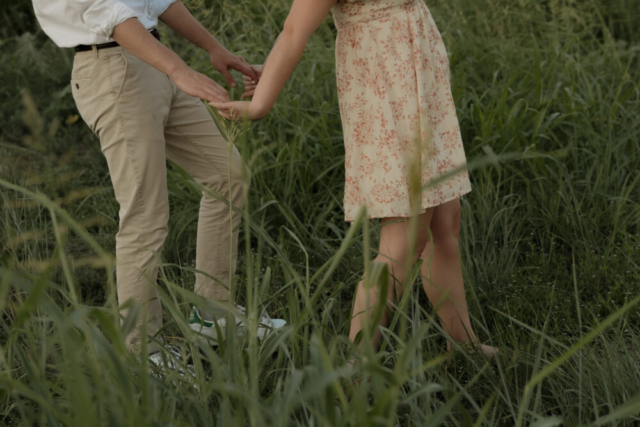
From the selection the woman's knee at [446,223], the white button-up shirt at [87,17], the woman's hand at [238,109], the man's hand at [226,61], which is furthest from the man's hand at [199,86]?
the woman's knee at [446,223]

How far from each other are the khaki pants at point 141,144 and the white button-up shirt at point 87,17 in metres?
0.06

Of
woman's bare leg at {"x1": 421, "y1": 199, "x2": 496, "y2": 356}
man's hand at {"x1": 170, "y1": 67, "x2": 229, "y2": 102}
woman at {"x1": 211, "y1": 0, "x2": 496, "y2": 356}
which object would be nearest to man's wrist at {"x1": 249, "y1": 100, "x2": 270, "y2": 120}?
woman at {"x1": 211, "y1": 0, "x2": 496, "y2": 356}

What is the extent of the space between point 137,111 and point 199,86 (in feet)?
1.00

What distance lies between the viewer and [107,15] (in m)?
1.97

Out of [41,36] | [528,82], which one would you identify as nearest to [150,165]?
[528,82]

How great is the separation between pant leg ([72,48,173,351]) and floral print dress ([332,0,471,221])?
57 cm

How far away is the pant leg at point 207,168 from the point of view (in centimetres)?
236

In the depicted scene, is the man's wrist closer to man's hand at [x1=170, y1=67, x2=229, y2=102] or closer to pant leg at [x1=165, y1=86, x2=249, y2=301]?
man's hand at [x1=170, y1=67, x2=229, y2=102]

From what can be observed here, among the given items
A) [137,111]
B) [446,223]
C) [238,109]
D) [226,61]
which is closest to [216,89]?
[238,109]

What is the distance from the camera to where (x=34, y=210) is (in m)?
3.16

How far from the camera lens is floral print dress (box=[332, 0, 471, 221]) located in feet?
6.23

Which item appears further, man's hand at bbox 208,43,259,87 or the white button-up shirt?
man's hand at bbox 208,43,259,87

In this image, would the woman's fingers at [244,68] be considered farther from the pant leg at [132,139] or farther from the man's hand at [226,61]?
the pant leg at [132,139]

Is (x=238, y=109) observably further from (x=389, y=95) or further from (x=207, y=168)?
(x=207, y=168)
